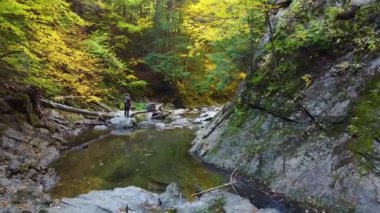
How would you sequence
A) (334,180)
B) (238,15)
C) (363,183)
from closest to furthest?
(363,183), (334,180), (238,15)

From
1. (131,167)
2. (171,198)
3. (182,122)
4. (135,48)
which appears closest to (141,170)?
(131,167)

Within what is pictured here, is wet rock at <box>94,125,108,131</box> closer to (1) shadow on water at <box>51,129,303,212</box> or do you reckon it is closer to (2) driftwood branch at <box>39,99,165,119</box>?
(2) driftwood branch at <box>39,99,165,119</box>

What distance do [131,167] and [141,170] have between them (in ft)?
1.69

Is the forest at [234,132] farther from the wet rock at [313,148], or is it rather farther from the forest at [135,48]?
the forest at [135,48]

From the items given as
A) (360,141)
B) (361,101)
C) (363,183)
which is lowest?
(363,183)

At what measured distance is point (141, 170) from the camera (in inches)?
472

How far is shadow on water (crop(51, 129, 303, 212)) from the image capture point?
9754mm

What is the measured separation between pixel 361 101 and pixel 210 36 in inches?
482

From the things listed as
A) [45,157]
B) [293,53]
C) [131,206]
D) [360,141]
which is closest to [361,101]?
[360,141]

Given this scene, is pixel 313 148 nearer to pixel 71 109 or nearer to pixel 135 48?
pixel 71 109

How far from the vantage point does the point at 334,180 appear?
8094mm

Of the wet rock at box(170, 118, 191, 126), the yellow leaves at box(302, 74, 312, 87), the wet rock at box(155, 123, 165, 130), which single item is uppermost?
the yellow leaves at box(302, 74, 312, 87)

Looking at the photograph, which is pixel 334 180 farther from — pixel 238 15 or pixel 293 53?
pixel 238 15

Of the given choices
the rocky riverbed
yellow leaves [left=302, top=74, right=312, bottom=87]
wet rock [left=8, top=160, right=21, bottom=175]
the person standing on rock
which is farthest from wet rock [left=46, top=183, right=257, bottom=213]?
the person standing on rock
